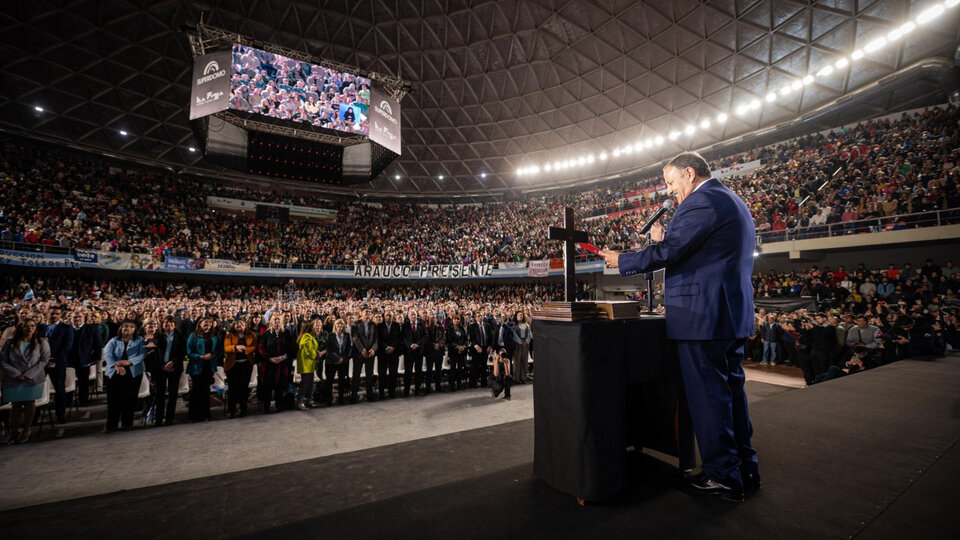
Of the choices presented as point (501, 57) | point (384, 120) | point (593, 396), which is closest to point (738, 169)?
point (501, 57)

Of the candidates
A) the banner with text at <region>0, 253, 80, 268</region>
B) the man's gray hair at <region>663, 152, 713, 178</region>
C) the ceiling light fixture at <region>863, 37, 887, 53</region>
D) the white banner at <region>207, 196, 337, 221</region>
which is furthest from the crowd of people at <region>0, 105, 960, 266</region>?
the man's gray hair at <region>663, 152, 713, 178</region>

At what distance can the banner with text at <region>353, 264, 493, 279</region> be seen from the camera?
28.9 metres

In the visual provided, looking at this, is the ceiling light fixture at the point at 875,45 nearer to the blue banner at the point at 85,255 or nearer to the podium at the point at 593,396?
the podium at the point at 593,396

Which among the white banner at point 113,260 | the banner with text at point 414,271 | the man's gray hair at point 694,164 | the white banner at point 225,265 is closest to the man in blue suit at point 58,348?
the man's gray hair at point 694,164

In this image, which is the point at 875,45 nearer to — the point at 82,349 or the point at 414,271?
the point at 414,271

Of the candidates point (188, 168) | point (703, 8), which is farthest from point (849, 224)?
point (188, 168)

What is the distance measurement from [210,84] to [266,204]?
56.2 ft

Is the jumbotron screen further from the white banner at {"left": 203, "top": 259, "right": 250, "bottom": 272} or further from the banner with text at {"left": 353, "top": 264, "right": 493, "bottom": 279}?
the banner with text at {"left": 353, "top": 264, "right": 493, "bottom": 279}

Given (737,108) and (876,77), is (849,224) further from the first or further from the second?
(737,108)

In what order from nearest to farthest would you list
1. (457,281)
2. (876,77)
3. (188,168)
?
(876,77)
(188,168)
(457,281)

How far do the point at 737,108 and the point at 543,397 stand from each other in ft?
91.7

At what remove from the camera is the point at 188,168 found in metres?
28.6

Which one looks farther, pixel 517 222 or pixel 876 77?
pixel 517 222

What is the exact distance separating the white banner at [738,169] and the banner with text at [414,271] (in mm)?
19293
